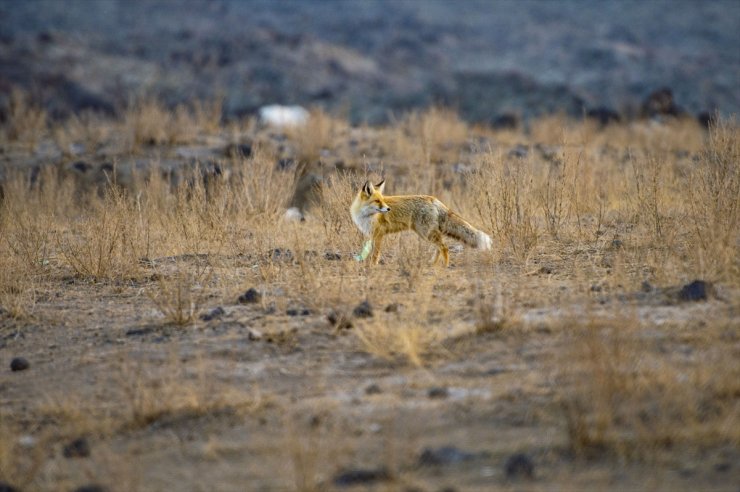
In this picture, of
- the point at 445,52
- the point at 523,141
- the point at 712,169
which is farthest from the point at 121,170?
the point at 445,52

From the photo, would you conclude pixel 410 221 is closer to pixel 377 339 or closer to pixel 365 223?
pixel 365 223

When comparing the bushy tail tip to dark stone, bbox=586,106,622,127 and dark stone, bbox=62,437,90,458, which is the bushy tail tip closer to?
dark stone, bbox=62,437,90,458

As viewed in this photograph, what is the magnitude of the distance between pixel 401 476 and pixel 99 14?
4475cm

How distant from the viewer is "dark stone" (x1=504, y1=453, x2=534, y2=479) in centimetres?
393

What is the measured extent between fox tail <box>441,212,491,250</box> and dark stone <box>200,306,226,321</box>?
86.4 inches

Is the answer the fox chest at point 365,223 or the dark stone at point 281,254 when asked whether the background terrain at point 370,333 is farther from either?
the fox chest at point 365,223

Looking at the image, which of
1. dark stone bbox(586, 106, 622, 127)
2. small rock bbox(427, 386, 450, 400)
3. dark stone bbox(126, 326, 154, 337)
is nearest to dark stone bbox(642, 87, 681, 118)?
dark stone bbox(586, 106, 622, 127)

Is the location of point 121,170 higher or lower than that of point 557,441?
higher

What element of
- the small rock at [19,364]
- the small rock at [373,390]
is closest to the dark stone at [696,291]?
the small rock at [373,390]

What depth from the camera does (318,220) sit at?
1031 centimetres

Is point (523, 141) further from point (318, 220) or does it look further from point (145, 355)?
point (145, 355)

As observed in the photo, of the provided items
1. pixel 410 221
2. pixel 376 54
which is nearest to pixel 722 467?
pixel 410 221

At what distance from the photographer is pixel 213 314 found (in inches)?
253

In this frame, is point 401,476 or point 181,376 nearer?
point 401,476
